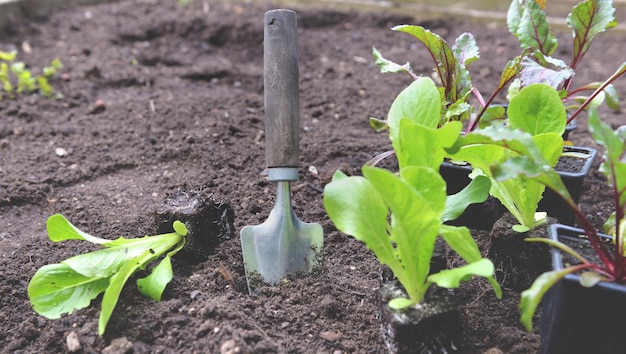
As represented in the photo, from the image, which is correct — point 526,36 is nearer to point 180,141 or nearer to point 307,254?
point 307,254

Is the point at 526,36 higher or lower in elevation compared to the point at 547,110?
higher

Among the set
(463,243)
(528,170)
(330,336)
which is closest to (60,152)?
(330,336)

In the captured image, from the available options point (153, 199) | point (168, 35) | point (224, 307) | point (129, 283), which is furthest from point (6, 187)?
point (168, 35)

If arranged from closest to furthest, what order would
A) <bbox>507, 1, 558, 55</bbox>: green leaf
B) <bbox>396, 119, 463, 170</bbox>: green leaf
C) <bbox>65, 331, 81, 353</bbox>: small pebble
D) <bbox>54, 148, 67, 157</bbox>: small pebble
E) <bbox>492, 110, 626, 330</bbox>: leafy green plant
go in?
<bbox>492, 110, 626, 330</bbox>: leafy green plant, <bbox>396, 119, 463, 170</bbox>: green leaf, <bbox>65, 331, 81, 353</bbox>: small pebble, <bbox>507, 1, 558, 55</bbox>: green leaf, <bbox>54, 148, 67, 157</bbox>: small pebble

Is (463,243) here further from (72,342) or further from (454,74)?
(72,342)

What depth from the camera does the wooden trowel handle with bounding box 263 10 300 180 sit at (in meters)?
1.22

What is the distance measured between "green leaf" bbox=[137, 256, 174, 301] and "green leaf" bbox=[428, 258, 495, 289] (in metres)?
0.56

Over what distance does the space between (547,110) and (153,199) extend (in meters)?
1.10

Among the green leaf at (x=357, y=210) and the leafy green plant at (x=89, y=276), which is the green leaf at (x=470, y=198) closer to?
the green leaf at (x=357, y=210)

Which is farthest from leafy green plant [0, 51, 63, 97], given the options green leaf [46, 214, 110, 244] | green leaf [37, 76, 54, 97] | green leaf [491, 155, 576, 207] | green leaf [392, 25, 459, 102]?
green leaf [491, 155, 576, 207]

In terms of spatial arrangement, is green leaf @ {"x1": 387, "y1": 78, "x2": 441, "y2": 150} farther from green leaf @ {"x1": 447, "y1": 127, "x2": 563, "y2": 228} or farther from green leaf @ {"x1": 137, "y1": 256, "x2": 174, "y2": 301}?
green leaf @ {"x1": 137, "y1": 256, "x2": 174, "y2": 301}

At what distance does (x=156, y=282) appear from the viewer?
3.72 ft

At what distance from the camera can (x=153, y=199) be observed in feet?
5.21

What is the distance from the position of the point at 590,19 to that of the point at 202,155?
121 cm
